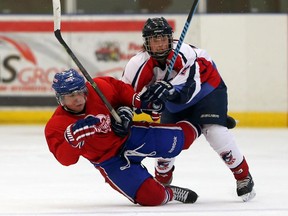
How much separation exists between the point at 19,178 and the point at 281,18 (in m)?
3.67

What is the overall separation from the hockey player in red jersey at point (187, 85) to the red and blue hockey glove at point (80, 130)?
36cm

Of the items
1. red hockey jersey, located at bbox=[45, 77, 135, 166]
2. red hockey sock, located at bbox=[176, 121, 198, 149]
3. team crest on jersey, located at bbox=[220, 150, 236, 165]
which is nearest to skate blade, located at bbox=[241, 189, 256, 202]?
team crest on jersey, located at bbox=[220, 150, 236, 165]

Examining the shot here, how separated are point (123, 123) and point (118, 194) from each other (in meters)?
0.70

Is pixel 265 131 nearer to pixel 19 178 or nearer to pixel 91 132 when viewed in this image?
pixel 19 178

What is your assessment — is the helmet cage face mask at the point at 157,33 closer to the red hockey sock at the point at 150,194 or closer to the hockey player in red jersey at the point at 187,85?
the hockey player in red jersey at the point at 187,85

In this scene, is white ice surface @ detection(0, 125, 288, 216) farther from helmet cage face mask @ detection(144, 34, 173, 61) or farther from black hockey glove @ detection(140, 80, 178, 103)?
helmet cage face mask @ detection(144, 34, 173, 61)

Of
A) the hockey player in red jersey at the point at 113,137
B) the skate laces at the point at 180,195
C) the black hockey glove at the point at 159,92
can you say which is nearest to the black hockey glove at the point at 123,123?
the hockey player in red jersey at the point at 113,137

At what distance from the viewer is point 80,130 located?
384 centimetres

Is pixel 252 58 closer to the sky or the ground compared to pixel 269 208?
closer to the ground

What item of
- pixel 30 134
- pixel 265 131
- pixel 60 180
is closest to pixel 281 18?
pixel 265 131

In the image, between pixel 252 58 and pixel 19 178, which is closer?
pixel 19 178

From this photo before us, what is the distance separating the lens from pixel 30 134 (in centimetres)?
752

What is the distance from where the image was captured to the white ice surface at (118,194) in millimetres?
4008

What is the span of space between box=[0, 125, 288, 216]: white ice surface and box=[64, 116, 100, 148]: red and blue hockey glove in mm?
305
